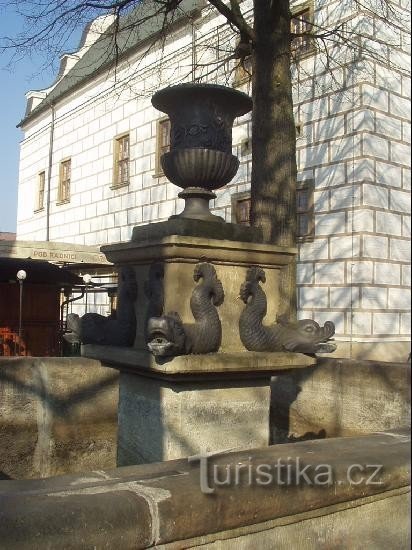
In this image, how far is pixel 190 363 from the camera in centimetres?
361

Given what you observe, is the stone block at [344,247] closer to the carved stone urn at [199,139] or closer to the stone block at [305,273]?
the stone block at [305,273]

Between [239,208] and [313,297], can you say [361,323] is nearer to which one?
[313,297]

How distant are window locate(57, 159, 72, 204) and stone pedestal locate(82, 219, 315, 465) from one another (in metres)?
20.6

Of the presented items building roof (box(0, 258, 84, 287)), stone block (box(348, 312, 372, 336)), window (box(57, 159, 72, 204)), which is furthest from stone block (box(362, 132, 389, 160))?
window (box(57, 159, 72, 204))

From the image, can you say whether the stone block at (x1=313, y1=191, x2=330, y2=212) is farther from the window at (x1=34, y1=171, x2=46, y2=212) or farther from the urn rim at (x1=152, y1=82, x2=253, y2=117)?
the window at (x1=34, y1=171, x2=46, y2=212)

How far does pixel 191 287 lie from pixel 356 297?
28.7ft

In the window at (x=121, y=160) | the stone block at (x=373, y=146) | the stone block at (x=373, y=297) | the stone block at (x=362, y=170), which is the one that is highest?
the window at (x=121, y=160)

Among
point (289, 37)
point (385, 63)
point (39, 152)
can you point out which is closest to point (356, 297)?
point (385, 63)

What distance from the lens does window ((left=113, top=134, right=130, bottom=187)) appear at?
20.2m

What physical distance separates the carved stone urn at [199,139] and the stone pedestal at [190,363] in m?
0.34

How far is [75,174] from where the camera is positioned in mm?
23312

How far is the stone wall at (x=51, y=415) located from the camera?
5426mm

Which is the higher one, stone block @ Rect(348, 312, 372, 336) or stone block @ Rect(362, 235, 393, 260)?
stone block @ Rect(362, 235, 393, 260)

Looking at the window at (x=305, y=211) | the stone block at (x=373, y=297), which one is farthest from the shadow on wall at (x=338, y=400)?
the window at (x=305, y=211)
